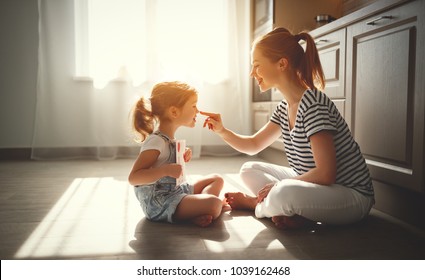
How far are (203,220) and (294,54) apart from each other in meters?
0.61

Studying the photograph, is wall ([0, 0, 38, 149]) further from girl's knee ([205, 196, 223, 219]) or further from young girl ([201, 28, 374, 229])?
girl's knee ([205, 196, 223, 219])

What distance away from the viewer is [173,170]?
121 cm

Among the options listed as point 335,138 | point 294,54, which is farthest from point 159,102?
point 335,138

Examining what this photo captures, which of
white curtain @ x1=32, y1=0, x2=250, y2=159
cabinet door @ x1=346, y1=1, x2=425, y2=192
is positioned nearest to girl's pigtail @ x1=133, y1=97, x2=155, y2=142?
cabinet door @ x1=346, y1=1, x2=425, y2=192

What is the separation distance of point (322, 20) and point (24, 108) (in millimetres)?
2323

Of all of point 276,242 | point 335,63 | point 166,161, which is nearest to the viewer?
point 276,242

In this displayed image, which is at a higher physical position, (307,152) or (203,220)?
(307,152)

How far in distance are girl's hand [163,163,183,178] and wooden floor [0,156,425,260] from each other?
0.54ft

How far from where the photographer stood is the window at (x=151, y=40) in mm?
3012

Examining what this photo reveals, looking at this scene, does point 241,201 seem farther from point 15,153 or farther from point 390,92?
point 15,153

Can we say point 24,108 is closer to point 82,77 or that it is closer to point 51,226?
point 82,77

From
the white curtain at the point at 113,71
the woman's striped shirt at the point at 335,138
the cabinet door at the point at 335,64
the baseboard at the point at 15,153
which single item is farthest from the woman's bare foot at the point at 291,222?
the baseboard at the point at 15,153

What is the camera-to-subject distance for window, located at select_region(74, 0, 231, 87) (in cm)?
301

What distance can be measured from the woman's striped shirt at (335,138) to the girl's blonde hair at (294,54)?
0.09 m
